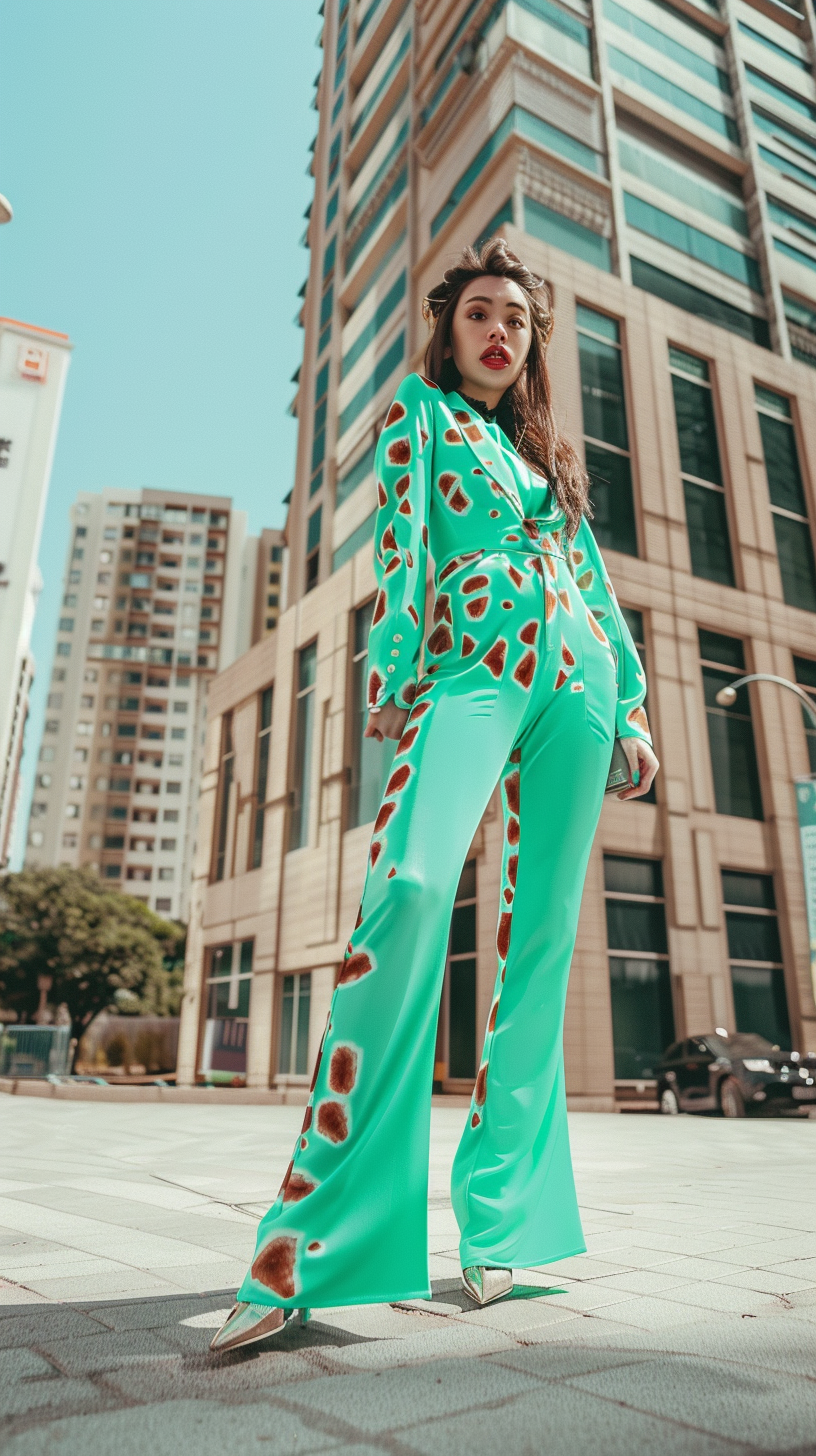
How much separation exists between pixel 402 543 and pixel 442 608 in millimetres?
167

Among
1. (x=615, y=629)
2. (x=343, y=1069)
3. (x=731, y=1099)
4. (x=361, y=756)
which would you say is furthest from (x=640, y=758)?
(x=361, y=756)

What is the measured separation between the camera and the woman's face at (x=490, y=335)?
2604 millimetres

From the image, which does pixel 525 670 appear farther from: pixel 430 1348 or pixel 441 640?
pixel 430 1348

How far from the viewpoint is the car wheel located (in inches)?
489

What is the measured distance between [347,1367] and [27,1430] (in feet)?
1.57

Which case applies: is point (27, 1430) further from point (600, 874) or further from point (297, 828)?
point (297, 828)

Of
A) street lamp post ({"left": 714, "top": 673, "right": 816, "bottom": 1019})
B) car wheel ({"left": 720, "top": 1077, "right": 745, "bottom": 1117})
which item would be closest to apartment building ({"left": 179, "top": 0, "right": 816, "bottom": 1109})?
street lamp post ({"left": 714, "top": 673, "right": 816, "bottom": 1019})

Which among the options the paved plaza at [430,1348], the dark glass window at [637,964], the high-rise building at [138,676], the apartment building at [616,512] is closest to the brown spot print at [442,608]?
the paved plaza at [430,1348]

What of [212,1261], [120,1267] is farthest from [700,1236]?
[120,1267]

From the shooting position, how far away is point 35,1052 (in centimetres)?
2406

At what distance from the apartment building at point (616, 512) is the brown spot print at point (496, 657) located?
14.2 meters

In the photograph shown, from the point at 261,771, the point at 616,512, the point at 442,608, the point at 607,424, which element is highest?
the point at 607,424

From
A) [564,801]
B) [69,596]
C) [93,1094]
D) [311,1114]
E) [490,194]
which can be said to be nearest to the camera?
[311,1114]

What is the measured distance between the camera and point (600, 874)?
1714 cm
